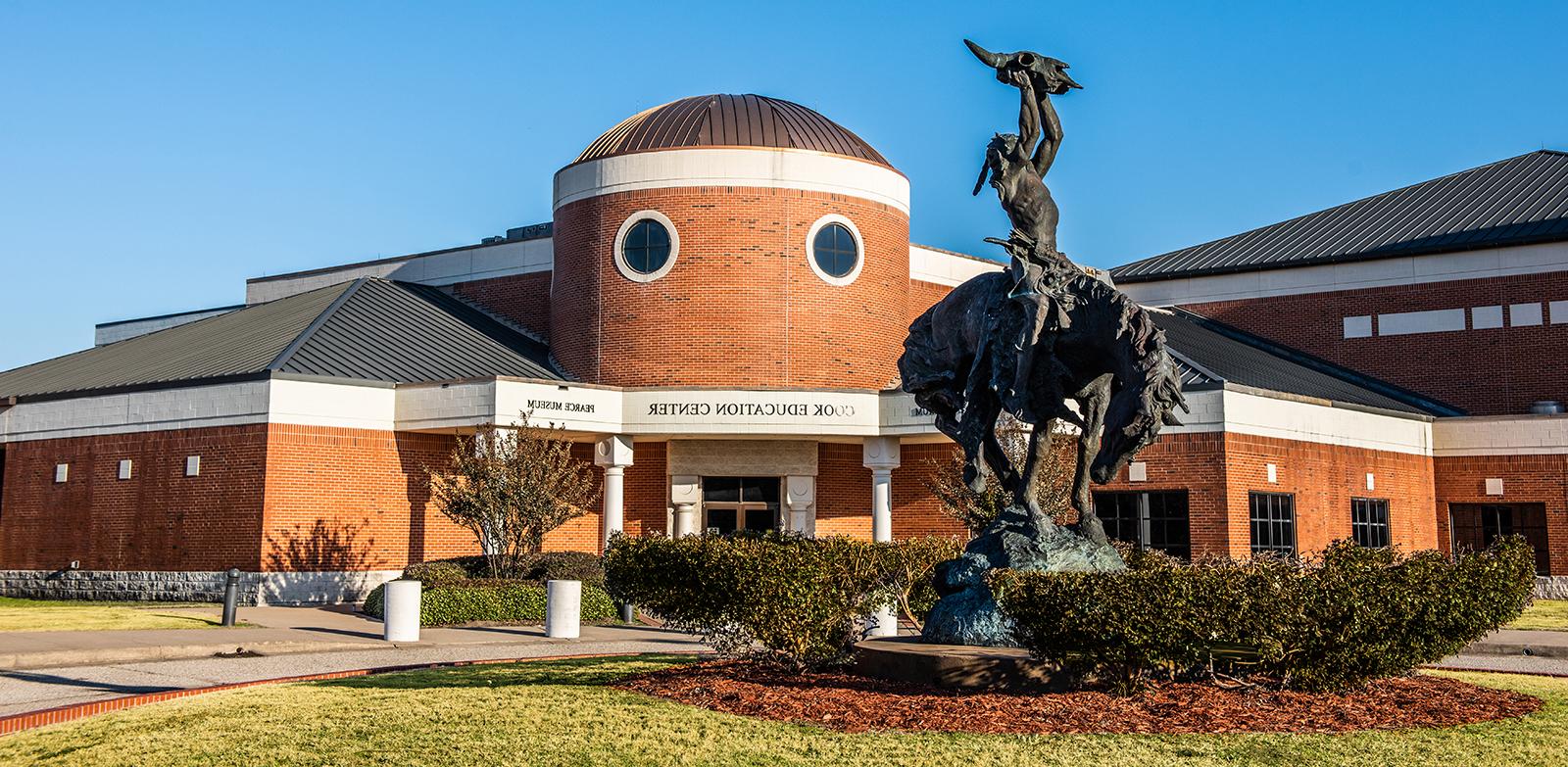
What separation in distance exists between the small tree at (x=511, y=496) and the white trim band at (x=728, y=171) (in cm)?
849

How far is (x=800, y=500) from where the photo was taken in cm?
3362

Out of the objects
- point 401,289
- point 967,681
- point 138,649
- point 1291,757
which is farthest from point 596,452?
point 1291,757

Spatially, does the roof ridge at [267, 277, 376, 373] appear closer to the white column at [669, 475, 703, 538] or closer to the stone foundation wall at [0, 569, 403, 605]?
the stone foundation wall at [0, 569, 403, 605]

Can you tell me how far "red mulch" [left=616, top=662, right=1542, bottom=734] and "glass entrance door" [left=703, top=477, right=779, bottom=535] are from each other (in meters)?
21.8

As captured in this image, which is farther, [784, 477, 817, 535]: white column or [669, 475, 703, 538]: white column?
[784, 477, 817, 535]: white column

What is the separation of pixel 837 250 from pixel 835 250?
47mm

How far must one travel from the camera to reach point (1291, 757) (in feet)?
29.6

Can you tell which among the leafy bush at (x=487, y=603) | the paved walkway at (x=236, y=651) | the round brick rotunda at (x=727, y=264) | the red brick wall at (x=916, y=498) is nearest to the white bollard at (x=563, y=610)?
the paved walkway at (x=236, y=651)

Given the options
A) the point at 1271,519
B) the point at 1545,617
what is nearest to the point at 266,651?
the point at 1271,519

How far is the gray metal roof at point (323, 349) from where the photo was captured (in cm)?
3125

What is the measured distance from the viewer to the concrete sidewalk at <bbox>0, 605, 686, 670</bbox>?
17.4 metres

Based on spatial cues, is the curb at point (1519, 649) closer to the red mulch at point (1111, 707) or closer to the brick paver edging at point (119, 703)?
the red mulch at point (1111, 707)

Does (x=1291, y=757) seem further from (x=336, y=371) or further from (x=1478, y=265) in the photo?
(x=1478, y=265)

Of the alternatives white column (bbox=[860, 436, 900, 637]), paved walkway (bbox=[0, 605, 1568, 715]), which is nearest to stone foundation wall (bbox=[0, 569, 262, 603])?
paved walkway (bbox=[0, 605, 1568, 715])
